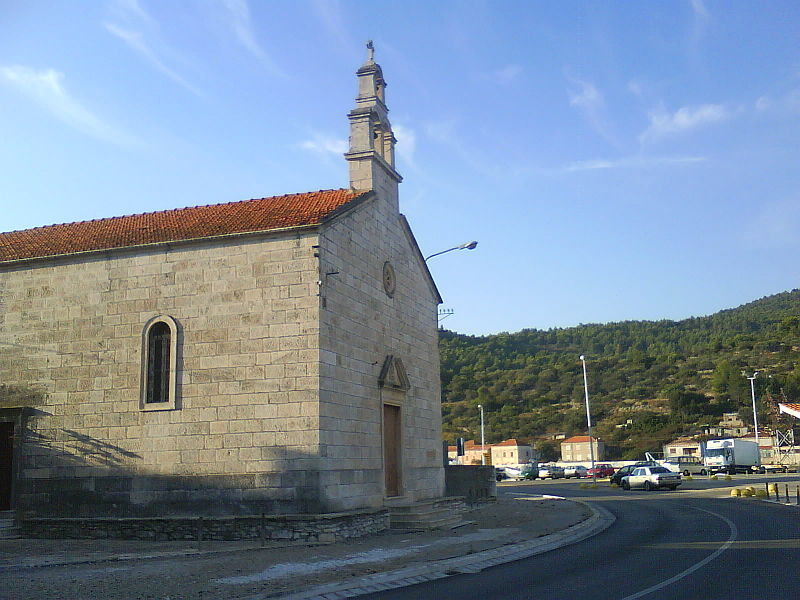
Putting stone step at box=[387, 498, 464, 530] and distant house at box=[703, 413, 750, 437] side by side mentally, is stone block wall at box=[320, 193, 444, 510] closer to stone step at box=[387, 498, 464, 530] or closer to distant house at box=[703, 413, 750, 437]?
stone step at box=[387, 498, 464, 530]

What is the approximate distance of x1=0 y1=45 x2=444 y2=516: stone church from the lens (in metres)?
17.4

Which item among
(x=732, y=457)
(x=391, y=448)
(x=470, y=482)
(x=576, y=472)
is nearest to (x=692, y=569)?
(x=391, y=448)

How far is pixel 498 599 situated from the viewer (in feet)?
31.6

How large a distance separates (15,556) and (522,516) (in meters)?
14.1

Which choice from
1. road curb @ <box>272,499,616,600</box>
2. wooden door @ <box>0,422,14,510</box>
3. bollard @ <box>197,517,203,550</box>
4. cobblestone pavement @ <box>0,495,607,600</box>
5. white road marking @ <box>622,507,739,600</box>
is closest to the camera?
white road marking @ <box>622,507,739,600</box>

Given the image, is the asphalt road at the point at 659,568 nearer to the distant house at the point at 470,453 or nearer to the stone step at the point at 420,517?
the stone step at the point at 420,517

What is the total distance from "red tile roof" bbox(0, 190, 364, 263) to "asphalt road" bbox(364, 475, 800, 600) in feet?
31.5

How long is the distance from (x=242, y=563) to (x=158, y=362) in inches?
279

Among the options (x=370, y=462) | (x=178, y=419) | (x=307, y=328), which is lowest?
(x=370, y=462)

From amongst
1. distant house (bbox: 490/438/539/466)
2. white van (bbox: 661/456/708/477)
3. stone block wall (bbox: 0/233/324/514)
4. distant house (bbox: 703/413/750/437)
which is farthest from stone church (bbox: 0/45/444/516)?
distant house (bbox: 703/413/750/437)

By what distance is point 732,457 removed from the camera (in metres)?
55.8

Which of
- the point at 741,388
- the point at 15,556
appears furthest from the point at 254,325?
the point at 741,388

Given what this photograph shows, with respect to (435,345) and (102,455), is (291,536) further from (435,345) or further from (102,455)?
(435,345)

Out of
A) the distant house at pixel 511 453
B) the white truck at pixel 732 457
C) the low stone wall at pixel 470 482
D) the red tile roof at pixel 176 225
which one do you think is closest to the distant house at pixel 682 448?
the distant house at pixel 511 453
